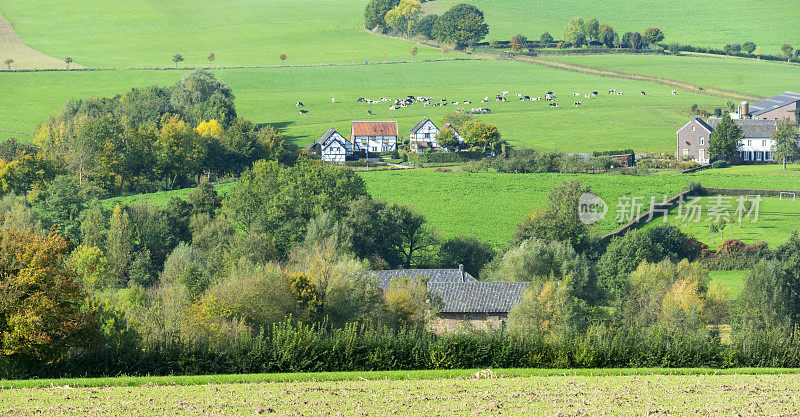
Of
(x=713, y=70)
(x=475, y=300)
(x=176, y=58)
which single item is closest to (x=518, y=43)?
(x=713, y=70)

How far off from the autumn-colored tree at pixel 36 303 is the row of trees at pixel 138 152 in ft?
233

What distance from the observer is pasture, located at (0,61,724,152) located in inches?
5012

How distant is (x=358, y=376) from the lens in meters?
31.0

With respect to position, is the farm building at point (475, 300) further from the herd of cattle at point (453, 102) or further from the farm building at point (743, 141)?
the herd of cattle at point (453, 102)

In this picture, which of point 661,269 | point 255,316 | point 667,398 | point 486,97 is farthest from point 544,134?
point 667,398

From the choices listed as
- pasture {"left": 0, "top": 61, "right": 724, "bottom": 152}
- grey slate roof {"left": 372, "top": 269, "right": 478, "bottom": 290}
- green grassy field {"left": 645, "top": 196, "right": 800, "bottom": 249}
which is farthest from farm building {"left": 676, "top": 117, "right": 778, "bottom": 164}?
grey slate roof {"left": 372, "top": 269, "right": 478, "bottom": 290}

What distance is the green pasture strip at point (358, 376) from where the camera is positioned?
96.8 feet

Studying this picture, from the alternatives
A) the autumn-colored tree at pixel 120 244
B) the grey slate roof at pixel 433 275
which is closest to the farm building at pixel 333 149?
the autumn-colored tree at pixel 120 244

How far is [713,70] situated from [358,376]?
14622cm

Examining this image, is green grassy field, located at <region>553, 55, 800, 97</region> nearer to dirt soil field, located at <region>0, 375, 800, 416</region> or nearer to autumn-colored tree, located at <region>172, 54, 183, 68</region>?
autumn-colored tree, located at <region>172, 54, 183, 68</region>

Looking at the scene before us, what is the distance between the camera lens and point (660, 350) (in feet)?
110

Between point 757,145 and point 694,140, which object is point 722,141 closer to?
point 694,140

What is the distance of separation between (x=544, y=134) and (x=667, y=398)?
101 meters

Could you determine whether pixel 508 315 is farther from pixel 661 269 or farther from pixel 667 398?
pixel 667 398
